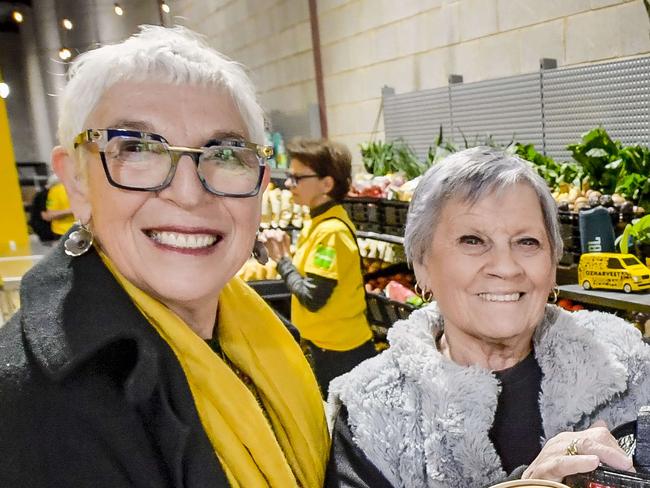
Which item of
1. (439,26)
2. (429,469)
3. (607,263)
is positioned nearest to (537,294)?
(429,469)

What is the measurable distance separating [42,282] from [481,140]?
3560mm

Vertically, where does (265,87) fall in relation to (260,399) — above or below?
above

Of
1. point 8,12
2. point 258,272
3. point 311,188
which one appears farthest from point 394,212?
point 8,12

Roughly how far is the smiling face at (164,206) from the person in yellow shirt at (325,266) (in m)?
2.08

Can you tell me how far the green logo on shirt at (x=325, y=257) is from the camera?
10.2 feet

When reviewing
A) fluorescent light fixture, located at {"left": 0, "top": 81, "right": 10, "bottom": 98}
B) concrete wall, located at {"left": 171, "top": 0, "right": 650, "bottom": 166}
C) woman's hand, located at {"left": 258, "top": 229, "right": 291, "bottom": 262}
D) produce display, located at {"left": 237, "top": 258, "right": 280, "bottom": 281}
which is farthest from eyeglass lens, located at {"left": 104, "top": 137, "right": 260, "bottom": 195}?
fluorescent light fixture, located at {"left": 0, "top": 81, "right": 10, "bottom": 98}

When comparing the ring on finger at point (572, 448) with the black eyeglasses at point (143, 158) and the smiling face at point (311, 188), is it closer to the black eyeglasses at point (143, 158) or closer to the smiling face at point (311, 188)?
the black eyeglasses at point (143, 158)

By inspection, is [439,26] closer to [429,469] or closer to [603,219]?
[603,219]

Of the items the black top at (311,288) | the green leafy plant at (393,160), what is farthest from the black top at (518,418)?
the green leafy plant at (393,160)

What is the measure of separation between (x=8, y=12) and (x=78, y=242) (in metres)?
5.20

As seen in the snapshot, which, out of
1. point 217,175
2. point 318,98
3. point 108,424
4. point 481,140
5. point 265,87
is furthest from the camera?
point 265,87

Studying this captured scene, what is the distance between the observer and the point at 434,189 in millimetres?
1252

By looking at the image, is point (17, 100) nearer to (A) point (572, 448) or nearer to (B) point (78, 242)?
(B) point (78, 242)

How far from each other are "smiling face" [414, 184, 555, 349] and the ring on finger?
34cm
